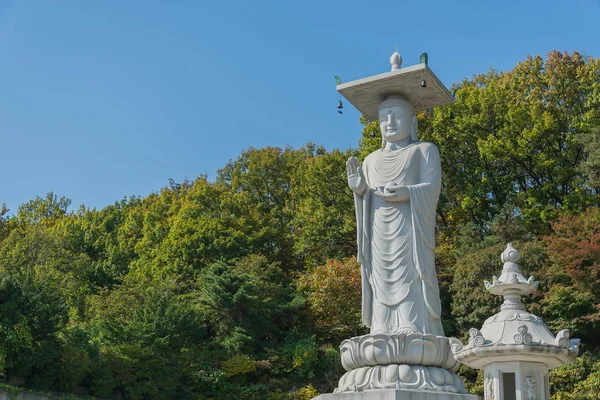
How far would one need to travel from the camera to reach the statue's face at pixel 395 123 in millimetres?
12453

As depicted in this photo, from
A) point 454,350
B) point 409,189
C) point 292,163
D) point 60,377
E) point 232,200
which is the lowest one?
point 454,350

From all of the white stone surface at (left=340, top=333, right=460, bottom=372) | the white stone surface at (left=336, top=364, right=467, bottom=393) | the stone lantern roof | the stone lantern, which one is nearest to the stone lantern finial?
the stone lantern roof

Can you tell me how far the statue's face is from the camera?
12.5 metres

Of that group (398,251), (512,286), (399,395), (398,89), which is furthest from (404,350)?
(398,89)

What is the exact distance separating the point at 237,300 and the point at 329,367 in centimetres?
296

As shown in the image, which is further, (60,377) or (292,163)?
(292,163)

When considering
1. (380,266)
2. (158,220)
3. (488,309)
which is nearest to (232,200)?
(158,220)

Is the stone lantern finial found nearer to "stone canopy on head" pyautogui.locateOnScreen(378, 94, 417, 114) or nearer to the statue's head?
the statue's head

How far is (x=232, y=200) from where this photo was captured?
100 feet

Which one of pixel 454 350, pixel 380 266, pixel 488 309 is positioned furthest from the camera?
pixel 488 309

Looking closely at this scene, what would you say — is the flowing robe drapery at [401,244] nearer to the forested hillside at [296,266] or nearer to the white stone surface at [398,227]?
the white stone surface at [398,227]

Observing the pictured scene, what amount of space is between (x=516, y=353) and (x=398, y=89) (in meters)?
4.53

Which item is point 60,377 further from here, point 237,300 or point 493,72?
point 493,72

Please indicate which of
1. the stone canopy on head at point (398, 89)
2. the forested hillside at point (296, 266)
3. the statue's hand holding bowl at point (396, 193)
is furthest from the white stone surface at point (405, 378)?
the forested hillside at point (296, 266)
